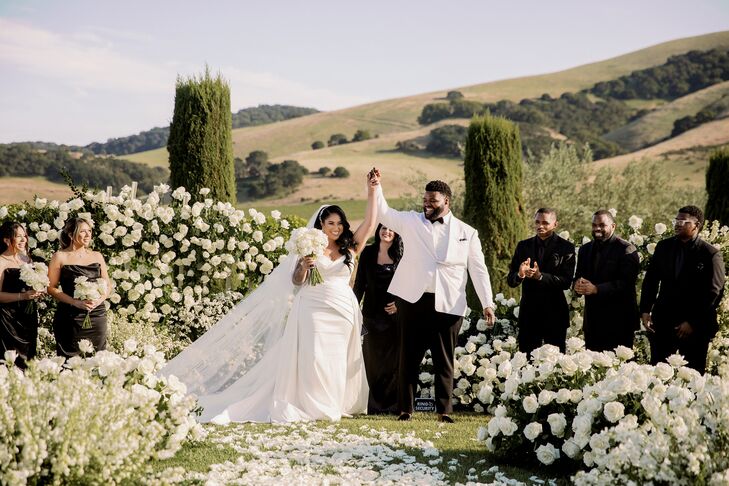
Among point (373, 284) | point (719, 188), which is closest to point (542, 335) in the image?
point (373, 284)

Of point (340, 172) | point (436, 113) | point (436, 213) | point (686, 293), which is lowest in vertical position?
point (686, 293)

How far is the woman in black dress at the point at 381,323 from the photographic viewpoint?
8688 mm

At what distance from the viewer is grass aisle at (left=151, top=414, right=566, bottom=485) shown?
212 inches

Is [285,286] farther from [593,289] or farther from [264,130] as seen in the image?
[264,130]

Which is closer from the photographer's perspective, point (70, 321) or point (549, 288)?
point (70, 321)

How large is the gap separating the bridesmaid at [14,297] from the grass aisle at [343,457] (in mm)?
2680

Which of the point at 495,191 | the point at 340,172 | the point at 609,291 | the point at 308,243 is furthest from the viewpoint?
the point at 340,172

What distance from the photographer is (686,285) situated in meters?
7.88

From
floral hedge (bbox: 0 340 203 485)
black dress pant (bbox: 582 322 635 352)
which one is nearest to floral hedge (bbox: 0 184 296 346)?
black dress pant (bbox: 582 322 635 352)

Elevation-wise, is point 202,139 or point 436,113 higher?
point 436,113

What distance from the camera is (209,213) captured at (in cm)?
1141

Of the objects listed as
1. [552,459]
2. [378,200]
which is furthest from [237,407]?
[552,459]

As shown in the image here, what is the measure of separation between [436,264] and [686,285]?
2629mm

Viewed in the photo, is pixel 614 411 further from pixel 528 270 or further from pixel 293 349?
pixel 293 349
